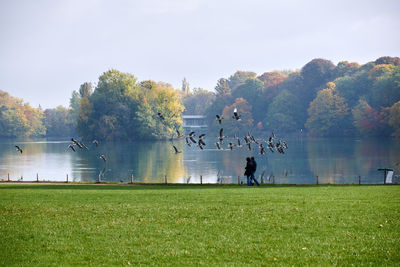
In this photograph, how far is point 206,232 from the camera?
14.8 meters

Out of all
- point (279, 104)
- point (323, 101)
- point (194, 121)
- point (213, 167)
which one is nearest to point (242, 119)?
point (279, 104)

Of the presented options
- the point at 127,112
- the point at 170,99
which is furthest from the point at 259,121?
the point at 127,112

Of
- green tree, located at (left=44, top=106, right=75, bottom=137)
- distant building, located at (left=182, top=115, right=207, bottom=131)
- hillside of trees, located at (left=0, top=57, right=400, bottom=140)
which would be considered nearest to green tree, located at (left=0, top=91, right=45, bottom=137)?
green tree, located at (left=44, top=106, right=75, bottom=137)

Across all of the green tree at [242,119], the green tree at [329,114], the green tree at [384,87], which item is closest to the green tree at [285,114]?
the green tree at [329,114]

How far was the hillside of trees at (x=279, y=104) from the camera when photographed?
112m

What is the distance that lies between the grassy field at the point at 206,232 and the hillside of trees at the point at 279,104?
3249 inches

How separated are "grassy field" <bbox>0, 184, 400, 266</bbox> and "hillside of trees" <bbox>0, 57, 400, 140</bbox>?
8252cm

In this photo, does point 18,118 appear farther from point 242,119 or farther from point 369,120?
point 369,120

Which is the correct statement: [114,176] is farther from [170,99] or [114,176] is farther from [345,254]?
[170,99]

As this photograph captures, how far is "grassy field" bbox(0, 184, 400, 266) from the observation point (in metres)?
12.2

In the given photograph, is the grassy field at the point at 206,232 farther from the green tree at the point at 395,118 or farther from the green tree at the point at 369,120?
the green tree at the point at 369,120

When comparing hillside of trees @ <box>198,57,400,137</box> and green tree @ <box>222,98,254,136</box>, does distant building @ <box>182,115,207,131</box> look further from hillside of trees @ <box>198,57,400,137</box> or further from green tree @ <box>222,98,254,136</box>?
green tree @ <box>222,98,254,136</box>

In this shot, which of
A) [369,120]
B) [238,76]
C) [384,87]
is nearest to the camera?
[384,87]

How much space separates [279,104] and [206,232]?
125902mm
